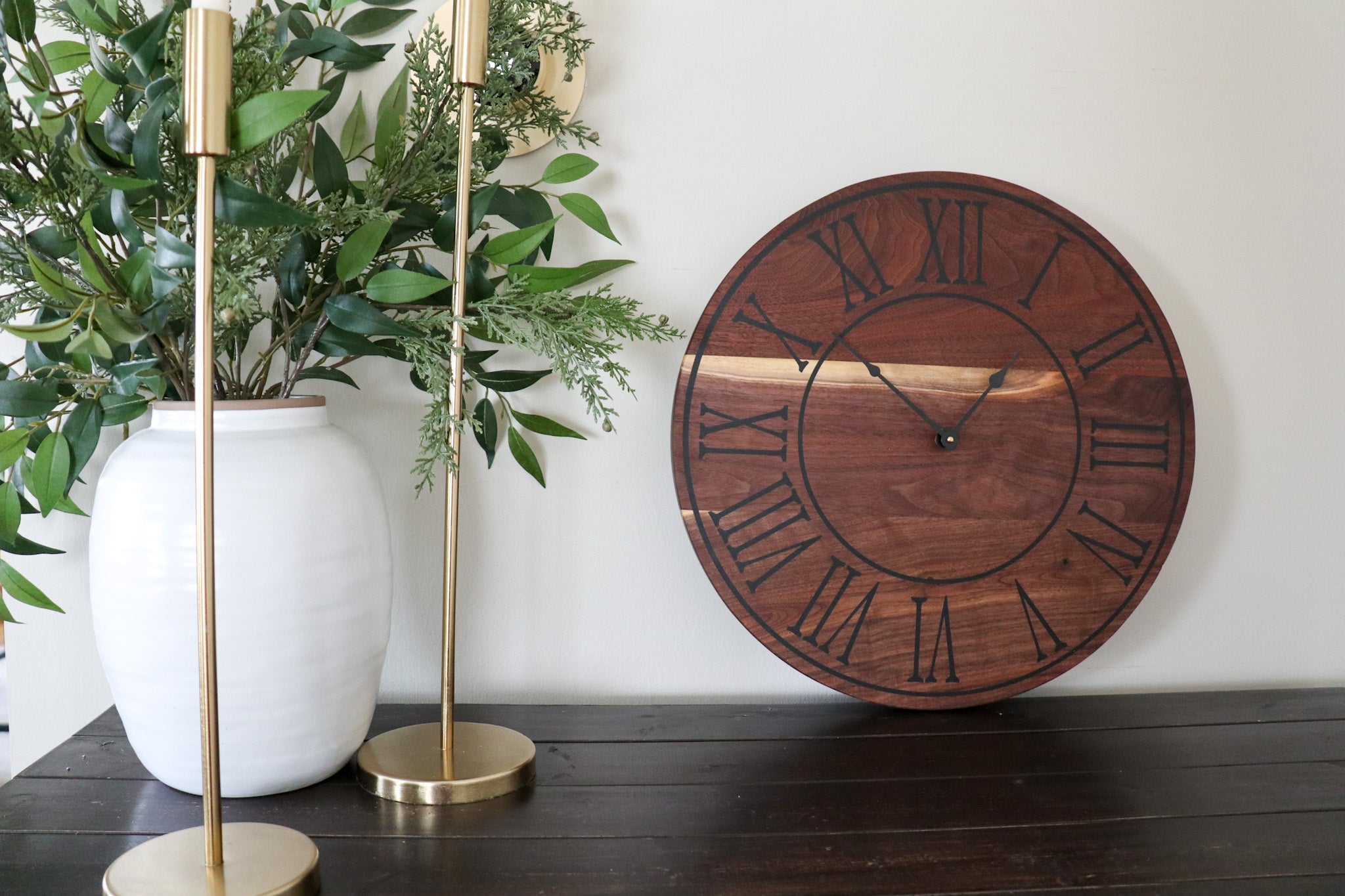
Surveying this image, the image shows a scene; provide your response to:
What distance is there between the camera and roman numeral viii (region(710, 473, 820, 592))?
98 centimetres

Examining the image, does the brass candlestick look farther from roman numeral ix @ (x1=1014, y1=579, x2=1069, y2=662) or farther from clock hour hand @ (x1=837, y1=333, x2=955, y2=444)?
roman numeral ix @ (x1=1014, y1=579, x2=1069, y2=662)

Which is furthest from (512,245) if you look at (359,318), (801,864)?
(801,864)

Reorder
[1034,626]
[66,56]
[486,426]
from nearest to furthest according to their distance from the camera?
[66,56], [486,426], [1034,626]

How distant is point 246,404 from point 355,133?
13.0 inches

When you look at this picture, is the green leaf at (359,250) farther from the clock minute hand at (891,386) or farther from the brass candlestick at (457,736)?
the clock minute hand at (891,386)

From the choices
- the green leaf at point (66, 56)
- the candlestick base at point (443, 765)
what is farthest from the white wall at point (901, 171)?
the green leaf at point (66, 56)

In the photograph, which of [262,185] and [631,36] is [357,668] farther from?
[631,36]

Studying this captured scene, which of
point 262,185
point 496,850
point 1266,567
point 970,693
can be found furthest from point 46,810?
point 1266,567

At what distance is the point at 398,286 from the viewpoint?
0.78m

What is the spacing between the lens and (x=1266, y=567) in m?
1.15

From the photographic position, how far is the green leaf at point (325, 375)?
87 centimetres

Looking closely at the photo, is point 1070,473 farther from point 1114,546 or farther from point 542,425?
point 542,425

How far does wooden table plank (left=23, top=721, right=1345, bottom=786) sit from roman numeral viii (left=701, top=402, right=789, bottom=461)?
0.29 metres

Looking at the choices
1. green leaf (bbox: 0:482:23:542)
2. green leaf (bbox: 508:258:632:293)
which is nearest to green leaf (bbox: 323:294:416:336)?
green leaf (bbox: 508:258:632:293)
